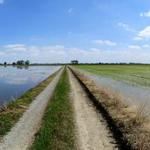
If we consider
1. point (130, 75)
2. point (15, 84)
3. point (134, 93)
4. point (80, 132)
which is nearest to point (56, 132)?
point (80, 132)

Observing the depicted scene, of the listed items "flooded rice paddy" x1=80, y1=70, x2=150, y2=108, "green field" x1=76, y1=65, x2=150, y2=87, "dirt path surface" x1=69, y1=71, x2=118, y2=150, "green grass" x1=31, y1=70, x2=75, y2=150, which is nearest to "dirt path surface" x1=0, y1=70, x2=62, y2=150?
"green grass" x1=31, y1=70, x2=75, y2=150

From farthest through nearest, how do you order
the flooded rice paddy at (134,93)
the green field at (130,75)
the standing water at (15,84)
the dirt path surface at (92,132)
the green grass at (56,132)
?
the green field at (130,75) < the standing water at (15,84) < the flooded rice paddy at (134,93) < the dirt path surface at (92,132) < the green grass at (56,132)

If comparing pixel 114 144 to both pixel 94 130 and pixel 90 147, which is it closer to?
pixel 90 147

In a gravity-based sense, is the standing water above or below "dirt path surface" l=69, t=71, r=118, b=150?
below

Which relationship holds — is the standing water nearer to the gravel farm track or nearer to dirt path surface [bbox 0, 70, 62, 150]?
dirt path surface [bbox 0, 70, 62, 150]

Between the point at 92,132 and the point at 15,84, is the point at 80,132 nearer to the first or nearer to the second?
the point at 92,132

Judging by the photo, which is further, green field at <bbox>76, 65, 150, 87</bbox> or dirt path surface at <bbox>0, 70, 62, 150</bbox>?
green field at <bbox>76, 65, 150, 87</bbox>

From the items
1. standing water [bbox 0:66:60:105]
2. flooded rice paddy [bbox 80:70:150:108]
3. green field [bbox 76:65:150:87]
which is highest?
flooded rice paddy [bbox 80:70:150:108]

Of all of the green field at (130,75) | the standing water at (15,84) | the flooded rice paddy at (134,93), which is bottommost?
the standing water at (15,84)

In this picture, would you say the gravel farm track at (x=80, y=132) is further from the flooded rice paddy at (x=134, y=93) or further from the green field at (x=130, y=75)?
the green field at (x=130, y=75)

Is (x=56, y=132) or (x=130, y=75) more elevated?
(x=56, y=132)

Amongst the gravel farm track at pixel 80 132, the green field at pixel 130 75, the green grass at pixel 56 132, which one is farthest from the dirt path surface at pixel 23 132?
the green field at pixel 130 75

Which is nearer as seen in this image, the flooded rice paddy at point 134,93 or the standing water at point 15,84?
the flooded rice paddy at point 134,93

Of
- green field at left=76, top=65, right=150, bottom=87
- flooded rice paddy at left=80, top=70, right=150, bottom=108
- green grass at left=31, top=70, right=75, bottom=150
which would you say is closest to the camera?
green grass at left=31, top=70, right=75, bottom=150
